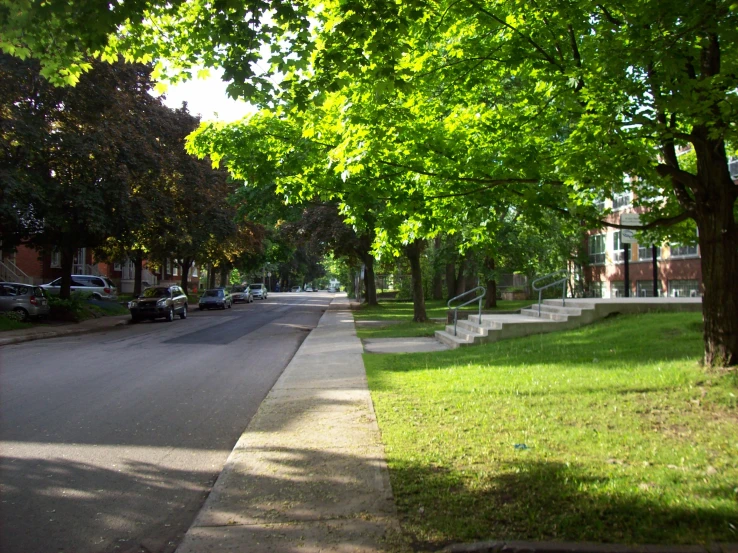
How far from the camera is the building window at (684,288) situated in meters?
27.5

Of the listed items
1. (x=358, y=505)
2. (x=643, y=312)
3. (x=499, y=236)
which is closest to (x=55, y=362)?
(x=358, y=505)

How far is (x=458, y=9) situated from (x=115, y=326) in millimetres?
20389

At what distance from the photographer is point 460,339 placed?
47.6ft

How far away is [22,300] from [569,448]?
70.7 feet

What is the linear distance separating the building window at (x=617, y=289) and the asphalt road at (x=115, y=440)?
25.6 metres

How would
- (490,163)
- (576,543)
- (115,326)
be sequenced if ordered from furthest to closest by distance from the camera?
(115,326) → (490,163) → (576,543)

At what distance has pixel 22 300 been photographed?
70.6 feet

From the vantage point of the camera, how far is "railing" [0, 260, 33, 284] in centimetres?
3200

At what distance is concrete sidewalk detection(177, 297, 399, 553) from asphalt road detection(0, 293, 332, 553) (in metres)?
0.27

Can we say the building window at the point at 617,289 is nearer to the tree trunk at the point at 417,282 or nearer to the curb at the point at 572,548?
the tree trunk at the point at 417,282

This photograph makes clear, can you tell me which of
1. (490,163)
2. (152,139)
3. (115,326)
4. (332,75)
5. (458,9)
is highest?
(152,139)

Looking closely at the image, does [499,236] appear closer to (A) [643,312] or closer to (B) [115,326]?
(A) [643,312]

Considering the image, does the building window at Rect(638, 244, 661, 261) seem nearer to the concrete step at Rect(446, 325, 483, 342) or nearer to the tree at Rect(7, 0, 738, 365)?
the concrete step at Rect(446, 325, 483, 342)

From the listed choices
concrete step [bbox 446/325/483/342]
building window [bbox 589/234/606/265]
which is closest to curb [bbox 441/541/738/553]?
concrete step [bbox 446/325/483/342]
